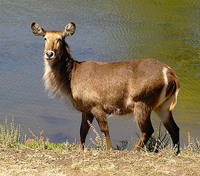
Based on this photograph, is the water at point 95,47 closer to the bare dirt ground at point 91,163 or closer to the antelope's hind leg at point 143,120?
the antelope's hind leg at point 143,120

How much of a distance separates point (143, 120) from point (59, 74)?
58.4 inches

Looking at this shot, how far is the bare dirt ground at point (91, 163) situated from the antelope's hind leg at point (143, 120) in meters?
0.87

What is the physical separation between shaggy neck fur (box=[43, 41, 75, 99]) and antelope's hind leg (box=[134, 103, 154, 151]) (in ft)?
3.86

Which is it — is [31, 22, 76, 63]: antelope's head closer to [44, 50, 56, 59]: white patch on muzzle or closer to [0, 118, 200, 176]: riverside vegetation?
[44, 50, 56, 59]: white patch on muzzle

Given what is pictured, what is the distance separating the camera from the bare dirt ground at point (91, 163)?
6.10 metres

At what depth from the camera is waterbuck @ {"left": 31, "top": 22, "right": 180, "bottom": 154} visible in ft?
25.7

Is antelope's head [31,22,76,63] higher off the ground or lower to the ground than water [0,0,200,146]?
higher

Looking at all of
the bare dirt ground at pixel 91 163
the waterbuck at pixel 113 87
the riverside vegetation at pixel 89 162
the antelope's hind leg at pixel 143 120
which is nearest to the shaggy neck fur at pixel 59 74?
the waterbuck at pixel 113 87

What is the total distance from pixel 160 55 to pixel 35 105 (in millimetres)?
5367

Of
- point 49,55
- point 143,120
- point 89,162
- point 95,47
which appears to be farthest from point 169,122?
point 95,47

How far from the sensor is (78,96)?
8.10 m

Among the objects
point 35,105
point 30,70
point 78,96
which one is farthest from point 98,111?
point 30,70

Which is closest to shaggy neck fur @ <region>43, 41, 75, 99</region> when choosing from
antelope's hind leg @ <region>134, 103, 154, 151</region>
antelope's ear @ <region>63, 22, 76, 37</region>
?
antelope's ear @ <region>63, 22, 76, 37</region>

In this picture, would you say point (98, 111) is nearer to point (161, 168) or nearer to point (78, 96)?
point (78, 96)
